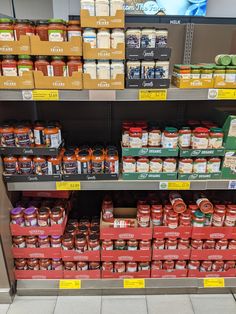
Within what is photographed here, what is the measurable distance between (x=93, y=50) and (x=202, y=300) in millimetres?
1680

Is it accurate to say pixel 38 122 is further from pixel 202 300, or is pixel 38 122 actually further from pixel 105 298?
pixel 202 300

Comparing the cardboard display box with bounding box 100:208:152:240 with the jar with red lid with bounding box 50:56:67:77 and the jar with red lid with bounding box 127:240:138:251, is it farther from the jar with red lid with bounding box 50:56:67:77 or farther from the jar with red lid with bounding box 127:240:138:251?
the jar with red lid with bounding box 50:56:67:77

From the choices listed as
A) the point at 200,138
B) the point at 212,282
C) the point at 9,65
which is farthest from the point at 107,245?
the point at 9,65

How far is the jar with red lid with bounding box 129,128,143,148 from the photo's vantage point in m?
1.48

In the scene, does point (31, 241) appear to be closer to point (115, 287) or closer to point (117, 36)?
point (115, 287)

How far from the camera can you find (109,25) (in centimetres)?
124

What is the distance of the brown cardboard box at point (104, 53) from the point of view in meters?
1.27

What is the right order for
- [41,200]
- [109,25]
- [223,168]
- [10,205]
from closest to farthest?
[109,25] < [223,168] < [10,205] < [41,200]

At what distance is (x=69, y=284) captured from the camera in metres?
1.77

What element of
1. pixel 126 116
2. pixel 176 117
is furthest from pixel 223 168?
pixel 126 116

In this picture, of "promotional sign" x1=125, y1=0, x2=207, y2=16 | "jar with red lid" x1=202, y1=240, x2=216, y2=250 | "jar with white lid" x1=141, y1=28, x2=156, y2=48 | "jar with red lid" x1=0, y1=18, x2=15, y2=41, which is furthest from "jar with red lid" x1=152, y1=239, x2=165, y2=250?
"promotional sign" x1=125, y1=0, x2=207, y2=16

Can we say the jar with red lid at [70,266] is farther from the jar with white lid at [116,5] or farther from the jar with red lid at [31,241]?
the jar with white lid at [116,5]

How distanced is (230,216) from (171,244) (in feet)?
1.34

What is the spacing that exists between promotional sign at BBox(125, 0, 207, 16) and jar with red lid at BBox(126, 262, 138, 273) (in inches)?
153
